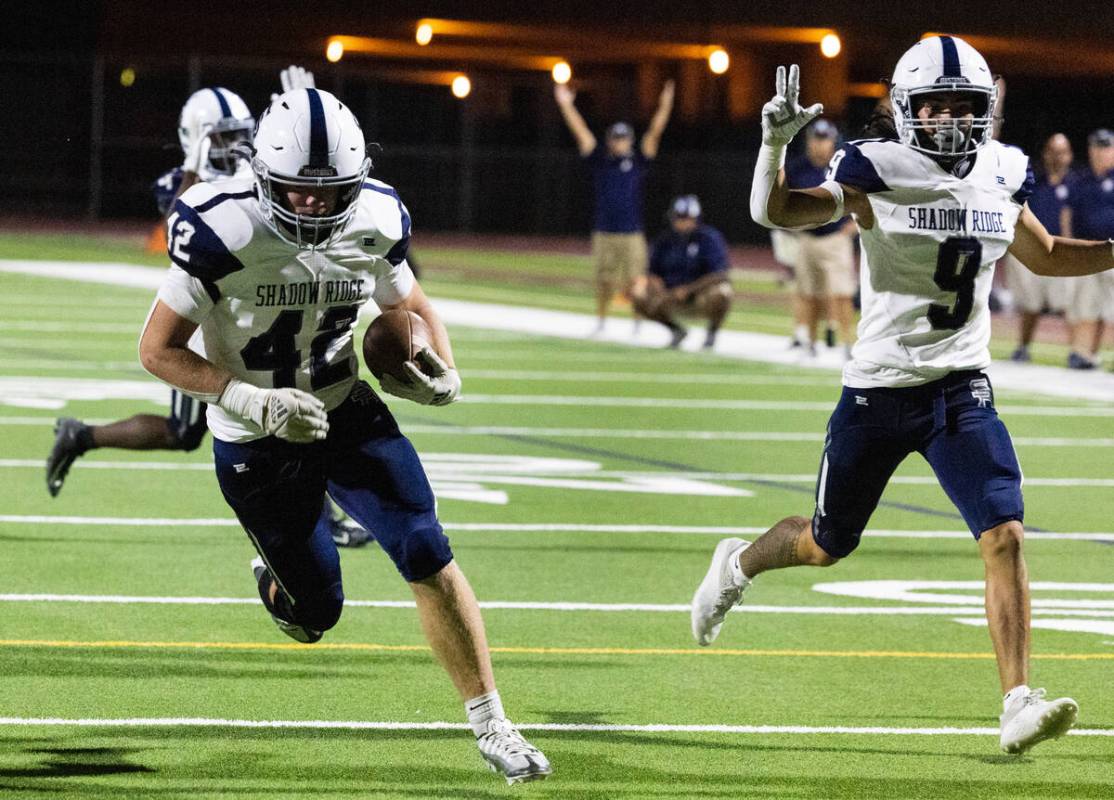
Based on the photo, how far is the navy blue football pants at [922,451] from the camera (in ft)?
17.1

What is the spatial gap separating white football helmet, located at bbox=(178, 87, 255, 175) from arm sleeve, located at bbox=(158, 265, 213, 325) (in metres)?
3.31

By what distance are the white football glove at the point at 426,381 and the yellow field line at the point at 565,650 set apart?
138 cm

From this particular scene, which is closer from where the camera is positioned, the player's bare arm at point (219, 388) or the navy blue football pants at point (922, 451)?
the player's bare arm at point (219, 388)

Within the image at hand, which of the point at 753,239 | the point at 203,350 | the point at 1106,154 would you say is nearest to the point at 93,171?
the point at 753,239

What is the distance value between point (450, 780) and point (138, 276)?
754 inches

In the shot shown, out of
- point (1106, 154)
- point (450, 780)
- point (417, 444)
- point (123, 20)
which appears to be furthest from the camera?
point (123, 20)

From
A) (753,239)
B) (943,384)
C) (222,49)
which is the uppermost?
(943,384)

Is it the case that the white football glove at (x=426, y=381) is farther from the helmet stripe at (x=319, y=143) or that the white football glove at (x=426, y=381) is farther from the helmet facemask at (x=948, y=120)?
the helmet facemask at (x=948, y=120)

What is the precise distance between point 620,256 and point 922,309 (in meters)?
11.5

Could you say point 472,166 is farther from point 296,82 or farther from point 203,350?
point 203,350

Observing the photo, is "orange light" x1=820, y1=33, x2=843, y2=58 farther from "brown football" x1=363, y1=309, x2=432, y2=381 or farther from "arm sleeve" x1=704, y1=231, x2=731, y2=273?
"brown football" x1=363, y1=309, x2=432, y2=381

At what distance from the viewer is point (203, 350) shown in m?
5.10

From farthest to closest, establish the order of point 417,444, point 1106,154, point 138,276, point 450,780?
point 138,276 < point 1106,154 < point 417,444 < point 450,780

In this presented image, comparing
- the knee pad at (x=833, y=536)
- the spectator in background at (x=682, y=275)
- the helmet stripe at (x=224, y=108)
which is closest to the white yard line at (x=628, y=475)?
the helmet stripe at (x=224, y=108)
